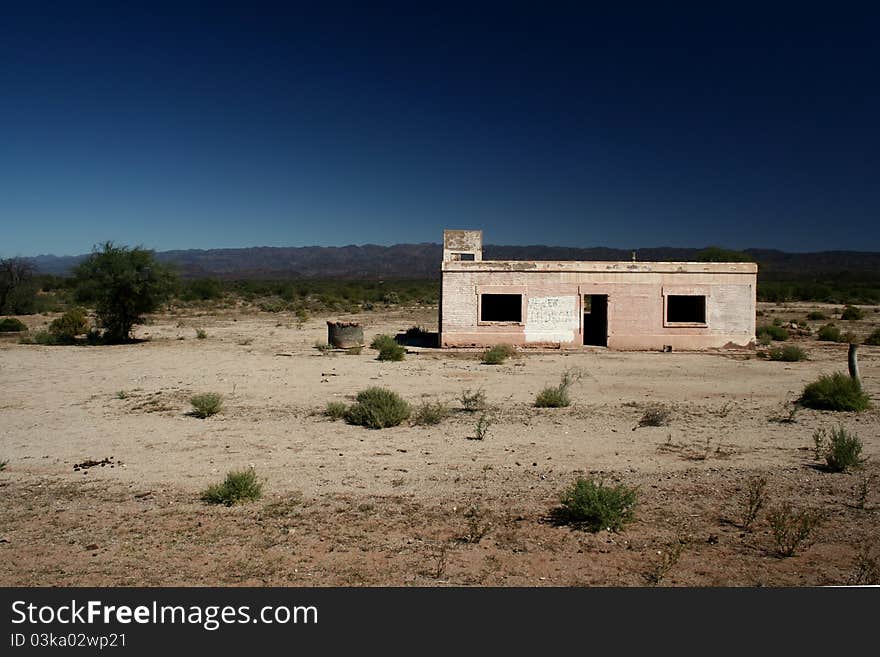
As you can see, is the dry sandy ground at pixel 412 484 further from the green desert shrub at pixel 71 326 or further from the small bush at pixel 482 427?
the green desert shrub at pixel 71 326

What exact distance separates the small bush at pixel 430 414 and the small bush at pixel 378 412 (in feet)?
0.70

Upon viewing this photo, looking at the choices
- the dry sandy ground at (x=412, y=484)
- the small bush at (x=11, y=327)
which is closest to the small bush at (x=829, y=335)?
the dry sandy ground at (x=412, y=484)

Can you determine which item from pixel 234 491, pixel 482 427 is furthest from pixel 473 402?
pixel 234 491

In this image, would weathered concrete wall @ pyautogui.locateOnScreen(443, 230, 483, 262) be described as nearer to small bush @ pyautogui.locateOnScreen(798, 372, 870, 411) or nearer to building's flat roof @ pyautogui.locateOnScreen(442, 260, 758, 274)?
building's flat roof @ pyautogui.locateOnScreen(442, 260, 758, 274)

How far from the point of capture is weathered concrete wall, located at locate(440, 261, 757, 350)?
23.2m

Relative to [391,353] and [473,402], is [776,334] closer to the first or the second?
[391,353]

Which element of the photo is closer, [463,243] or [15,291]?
[463,243]

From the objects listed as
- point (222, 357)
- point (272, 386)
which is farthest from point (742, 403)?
point (222, 357)

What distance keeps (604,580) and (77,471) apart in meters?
7.16

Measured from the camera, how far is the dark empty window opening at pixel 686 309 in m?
24.0

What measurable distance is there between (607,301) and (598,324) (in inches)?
98.0

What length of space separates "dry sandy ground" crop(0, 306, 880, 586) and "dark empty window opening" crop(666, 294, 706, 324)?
7.71m

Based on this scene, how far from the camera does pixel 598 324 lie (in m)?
25.7
